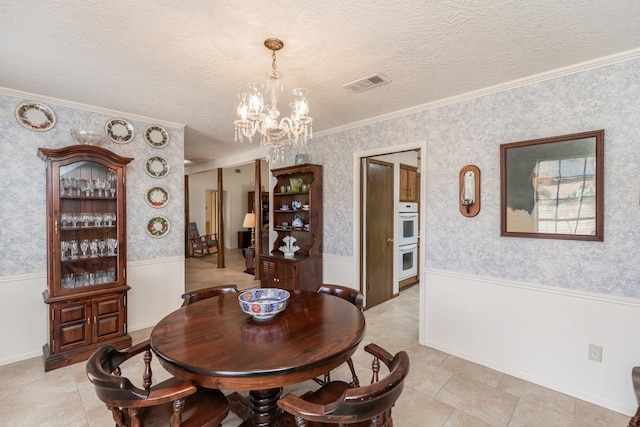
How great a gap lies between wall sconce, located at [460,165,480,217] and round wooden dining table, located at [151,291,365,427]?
1644 millimetres

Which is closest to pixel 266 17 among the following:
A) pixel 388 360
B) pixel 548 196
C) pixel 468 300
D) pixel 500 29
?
pixel 500 29

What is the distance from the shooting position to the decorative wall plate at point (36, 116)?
9.42 ft

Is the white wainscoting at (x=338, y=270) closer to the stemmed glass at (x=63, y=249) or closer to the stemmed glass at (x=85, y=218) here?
the stemmed glass at (x=85, y=218)

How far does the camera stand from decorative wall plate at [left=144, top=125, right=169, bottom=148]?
3.69 m

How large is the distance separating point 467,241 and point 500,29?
184 cm

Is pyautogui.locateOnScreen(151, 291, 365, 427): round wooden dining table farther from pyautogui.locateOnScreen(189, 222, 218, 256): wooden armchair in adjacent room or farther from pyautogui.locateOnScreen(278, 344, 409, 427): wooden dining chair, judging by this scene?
pyautogui.locateOnScreen(189, 222, 218, 256): wooden armchair in adjacent room

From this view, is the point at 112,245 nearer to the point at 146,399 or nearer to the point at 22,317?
the point at 22,317

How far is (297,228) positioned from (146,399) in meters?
3.26

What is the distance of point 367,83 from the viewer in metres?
2.66

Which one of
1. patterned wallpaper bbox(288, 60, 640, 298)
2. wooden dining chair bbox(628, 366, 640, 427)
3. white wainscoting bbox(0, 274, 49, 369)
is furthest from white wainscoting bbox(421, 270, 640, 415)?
white wainscoting bbox(0, 274, 49, 369)

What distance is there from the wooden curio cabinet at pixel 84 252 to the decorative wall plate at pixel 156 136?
728mm

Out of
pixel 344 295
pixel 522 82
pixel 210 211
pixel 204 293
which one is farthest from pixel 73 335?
pixel 210 211

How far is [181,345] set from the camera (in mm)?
1503

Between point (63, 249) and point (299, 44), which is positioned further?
point (63, 249)
